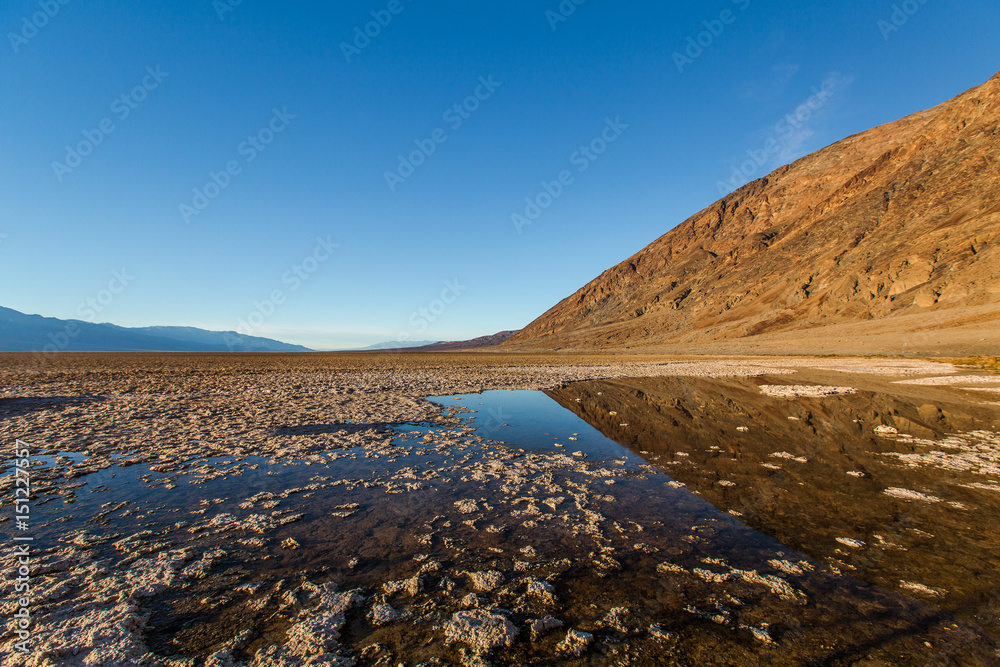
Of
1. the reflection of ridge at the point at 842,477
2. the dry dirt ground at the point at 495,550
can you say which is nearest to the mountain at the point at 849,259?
the reflection of ridge at the point at 842,477

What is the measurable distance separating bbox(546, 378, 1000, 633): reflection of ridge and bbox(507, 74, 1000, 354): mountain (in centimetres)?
4037

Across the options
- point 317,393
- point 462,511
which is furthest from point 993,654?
point 317,393

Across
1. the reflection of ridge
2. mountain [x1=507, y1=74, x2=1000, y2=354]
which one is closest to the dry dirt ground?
the reflection of ridge

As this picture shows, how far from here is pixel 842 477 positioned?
628 centimetres

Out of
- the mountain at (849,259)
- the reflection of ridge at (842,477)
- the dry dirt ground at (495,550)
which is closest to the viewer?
the dry dirt ground at (495,550)

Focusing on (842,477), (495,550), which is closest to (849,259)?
(842,477)

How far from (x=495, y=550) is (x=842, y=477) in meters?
5.74

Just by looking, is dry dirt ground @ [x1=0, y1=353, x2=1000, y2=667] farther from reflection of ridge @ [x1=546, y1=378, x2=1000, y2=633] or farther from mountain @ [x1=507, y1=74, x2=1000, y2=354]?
mountain @ [x1=507, y1=74, x2=1000, y2=354]

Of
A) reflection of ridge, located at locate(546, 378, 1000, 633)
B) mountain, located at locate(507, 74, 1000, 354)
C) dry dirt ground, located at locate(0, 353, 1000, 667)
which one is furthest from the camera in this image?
mountain, located at locate(507, 74, 1000, 354)

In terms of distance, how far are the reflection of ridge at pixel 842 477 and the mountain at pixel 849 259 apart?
40.4 m

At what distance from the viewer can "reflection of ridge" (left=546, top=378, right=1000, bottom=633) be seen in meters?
3.91

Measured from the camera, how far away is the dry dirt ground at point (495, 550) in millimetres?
2818

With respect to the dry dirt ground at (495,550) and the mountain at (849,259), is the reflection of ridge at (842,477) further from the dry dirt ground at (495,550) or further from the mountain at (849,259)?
the mountain at (849,259)

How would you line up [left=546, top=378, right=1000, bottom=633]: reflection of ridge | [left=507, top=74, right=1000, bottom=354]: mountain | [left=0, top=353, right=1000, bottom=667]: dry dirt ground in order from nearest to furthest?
[left=0, top=353, right=1000, bottom=667]: dry dirt ground < [left=546, top=378, right=1000, bottom=633]: reflection of ridge < [left=507, top=74, right=1000, bottom=354]: mountain
